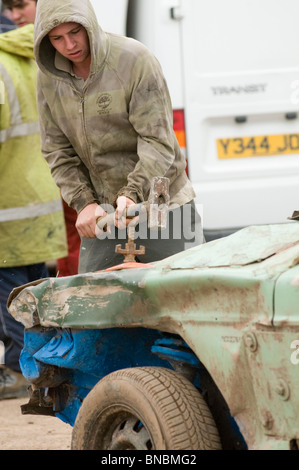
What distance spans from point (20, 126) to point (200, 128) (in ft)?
3.52

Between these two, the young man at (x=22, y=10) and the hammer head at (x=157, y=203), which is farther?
the young man at (x=22, y=10)

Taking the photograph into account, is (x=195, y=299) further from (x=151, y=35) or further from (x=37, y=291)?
(x=151, y=35)

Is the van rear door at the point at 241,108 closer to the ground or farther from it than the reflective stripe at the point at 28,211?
farther from it

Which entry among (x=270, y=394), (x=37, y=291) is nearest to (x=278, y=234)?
(x=270, y=394)

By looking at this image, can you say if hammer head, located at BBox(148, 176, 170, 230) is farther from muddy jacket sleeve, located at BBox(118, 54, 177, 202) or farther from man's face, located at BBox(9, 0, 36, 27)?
man's face, located at BBox(9, 0, 36, 27)

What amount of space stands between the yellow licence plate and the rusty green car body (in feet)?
8.70

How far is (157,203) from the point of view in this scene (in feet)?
11.7

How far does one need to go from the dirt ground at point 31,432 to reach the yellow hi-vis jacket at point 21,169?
0.99m

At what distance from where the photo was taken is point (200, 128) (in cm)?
584

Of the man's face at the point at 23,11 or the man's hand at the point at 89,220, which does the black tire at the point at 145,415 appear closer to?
the man's hand at the point at 89,220

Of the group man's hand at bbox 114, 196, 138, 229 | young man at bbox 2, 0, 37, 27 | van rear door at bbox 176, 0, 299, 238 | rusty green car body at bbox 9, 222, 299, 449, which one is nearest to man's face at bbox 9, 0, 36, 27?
young man at bbox 2, 0, 37, 27

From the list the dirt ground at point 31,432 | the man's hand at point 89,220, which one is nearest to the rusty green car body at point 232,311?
the man's hand at point 89,220

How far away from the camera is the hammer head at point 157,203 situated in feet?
11.5

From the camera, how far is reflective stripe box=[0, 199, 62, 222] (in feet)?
20.0
